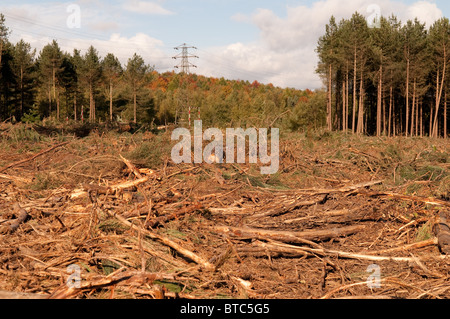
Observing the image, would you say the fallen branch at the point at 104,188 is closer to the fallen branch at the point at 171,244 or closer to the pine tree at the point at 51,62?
the fallen branch at the point at 171,244

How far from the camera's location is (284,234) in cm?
423

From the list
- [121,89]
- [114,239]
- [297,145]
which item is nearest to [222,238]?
[114,239]

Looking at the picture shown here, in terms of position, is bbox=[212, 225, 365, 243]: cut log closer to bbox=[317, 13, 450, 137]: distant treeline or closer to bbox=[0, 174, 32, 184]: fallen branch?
bbox=[0, 174, 32, 184]: fallen branch

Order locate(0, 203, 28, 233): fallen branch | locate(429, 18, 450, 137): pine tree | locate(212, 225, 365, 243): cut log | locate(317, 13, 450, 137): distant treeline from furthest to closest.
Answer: locate(317, 13, 450, 137): distant treeline, locate(429, 18, 450, 137): pine tree, locate(0, 203, 28, 233): fallen branch, locate(212, 225, 365, 243): cut log

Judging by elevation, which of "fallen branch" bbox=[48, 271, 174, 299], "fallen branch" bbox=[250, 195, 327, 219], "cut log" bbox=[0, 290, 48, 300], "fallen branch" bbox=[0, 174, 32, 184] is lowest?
"cut log" bbox=[0, 290, 48, 300]

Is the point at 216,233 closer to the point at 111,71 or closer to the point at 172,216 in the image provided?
the point at 172,216

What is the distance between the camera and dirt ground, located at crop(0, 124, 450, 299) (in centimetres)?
337

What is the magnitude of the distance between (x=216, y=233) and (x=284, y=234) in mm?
825

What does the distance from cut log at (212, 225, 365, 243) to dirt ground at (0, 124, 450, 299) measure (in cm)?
1

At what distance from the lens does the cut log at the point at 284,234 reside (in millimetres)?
4203

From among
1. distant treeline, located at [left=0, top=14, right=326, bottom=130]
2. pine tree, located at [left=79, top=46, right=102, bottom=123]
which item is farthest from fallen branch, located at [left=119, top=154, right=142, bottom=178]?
pine tree, located at [left=79, top=46, right=102, bottom=123]

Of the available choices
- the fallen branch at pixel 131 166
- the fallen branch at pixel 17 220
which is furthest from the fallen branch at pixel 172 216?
the fallen branch at pixel 131 166

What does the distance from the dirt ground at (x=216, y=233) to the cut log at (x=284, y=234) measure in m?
0.01

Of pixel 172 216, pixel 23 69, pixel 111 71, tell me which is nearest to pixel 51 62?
pixel 23 69
